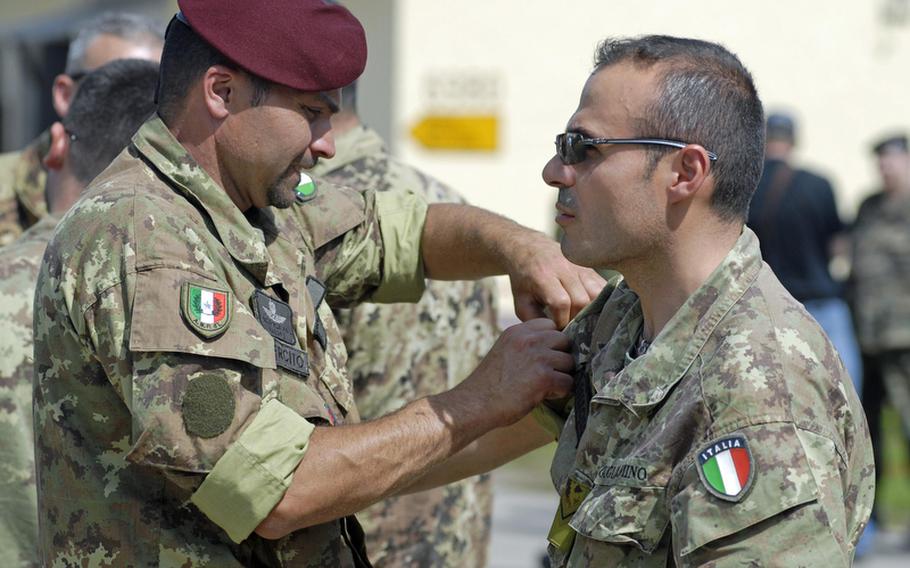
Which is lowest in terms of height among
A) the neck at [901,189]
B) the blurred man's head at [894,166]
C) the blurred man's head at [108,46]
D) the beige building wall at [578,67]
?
the beige building wall at [578,67]

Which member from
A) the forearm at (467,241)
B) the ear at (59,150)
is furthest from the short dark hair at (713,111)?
the ear at (59,150)

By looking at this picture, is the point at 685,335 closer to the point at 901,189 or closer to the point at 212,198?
the point at 212,198

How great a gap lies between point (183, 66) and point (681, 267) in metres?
1.12

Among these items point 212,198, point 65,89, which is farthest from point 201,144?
point 65,89

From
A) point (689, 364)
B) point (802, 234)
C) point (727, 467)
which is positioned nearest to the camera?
point (727, 467)

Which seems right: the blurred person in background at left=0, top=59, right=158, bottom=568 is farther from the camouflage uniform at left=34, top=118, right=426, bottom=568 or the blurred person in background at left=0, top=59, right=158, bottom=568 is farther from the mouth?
the mouth

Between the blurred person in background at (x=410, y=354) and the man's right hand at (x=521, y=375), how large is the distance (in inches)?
42.6

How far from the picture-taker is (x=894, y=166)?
8.76 meters

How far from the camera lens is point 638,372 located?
266cm

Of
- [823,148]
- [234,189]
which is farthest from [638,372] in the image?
[823,148]

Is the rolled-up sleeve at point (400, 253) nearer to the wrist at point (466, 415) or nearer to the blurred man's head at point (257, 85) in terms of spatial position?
the blurred man's head at point (257, 85)

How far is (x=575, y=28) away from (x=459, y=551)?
9055 mm

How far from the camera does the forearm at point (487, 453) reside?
3.47 metres

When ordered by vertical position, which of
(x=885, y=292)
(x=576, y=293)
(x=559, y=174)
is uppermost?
(x=559, y=174)
